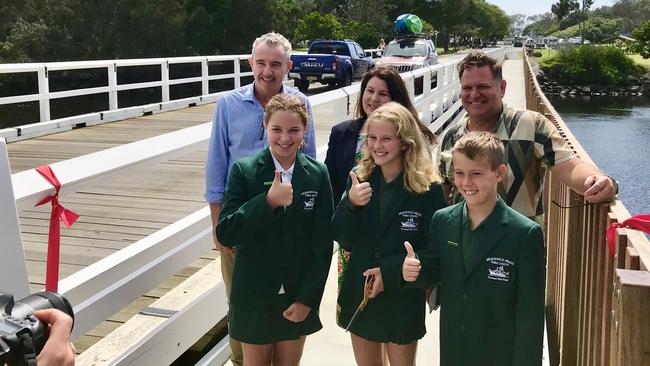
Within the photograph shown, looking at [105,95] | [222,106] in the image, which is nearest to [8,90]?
[105,95]

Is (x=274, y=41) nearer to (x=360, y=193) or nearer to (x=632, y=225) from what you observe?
(x=360, y=193)

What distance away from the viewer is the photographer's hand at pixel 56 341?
1.74 m

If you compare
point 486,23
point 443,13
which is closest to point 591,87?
point 443,13

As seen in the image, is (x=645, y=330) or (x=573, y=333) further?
(x=573, y=333)

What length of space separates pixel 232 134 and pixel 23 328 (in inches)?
85.7

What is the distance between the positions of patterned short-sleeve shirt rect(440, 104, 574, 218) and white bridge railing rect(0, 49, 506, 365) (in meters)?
1.46

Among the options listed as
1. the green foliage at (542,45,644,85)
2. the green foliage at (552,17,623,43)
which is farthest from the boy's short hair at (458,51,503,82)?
the green foliage at (552,17,623,43)

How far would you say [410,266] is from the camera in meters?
2.90

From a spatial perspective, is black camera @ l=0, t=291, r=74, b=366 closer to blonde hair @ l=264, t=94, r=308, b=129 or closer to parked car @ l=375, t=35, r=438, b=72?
blonde hair @ l=264, t=94, r=308, b=129

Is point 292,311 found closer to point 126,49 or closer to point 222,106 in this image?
point 222,106

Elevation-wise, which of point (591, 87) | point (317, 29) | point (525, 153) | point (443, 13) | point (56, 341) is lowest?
point (591, 87)

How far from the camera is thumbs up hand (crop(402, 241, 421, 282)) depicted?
2883 millimetres

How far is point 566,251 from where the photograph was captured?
3920 millimetres

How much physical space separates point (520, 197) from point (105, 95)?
44.4m
